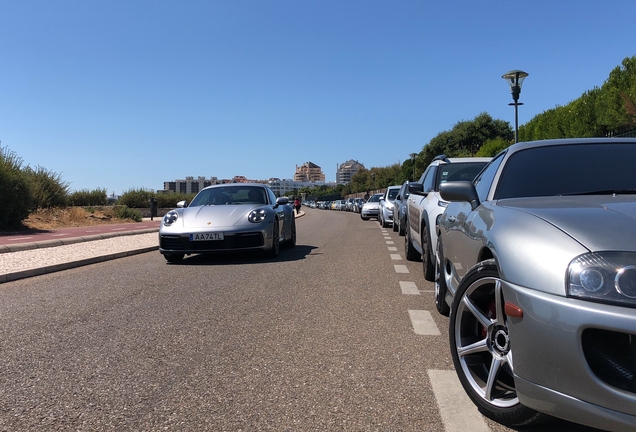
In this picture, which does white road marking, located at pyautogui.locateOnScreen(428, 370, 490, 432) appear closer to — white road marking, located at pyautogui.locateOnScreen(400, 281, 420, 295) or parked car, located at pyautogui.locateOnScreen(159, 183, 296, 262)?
white road marking, located at pyautogui.locateOnScreen(400, 281, 420, 295)

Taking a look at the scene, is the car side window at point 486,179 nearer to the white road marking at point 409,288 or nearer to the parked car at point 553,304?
the parked car at point 553,304

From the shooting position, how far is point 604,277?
204 cm

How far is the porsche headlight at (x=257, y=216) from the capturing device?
9.32 metres

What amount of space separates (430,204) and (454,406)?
4103 millimetres

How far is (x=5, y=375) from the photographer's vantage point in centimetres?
353

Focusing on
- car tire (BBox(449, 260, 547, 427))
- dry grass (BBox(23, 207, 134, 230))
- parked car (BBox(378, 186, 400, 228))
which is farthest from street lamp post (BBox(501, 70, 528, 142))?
dry grass (BBox(23, 207, 134, 230))

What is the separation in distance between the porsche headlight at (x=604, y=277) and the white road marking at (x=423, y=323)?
2476 mm

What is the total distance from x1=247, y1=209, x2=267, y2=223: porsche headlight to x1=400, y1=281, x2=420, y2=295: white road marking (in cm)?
315

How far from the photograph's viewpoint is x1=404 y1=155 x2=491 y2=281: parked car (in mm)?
6539

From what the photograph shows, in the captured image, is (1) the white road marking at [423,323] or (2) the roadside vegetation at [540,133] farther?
(2) the roadside vegetation at [540,133]

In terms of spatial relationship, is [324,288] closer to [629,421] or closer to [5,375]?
[5,375]

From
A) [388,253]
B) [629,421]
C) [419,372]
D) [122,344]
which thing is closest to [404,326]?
[419,372]

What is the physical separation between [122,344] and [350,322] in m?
Answer: 1.88

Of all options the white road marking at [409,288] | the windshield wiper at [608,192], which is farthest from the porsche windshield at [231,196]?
the windshield wiper at [608,192]
